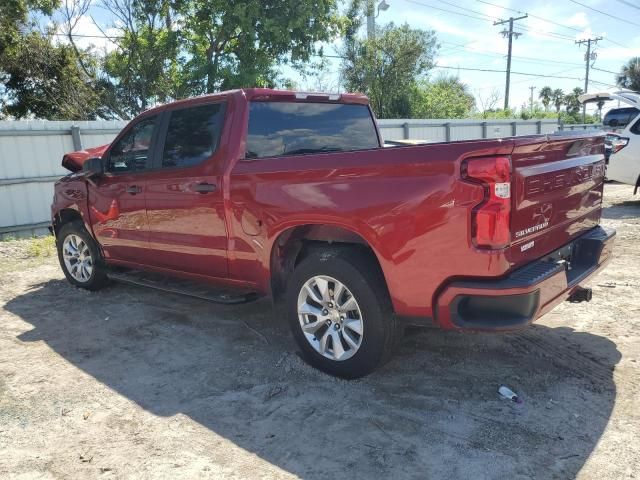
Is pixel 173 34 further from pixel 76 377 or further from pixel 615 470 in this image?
pixel 615 470

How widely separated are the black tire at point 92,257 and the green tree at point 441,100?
81.3 feet

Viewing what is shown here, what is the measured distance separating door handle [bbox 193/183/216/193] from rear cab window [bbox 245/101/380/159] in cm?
37

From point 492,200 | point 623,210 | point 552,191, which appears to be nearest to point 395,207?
point 492,200

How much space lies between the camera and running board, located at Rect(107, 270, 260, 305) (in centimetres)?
429

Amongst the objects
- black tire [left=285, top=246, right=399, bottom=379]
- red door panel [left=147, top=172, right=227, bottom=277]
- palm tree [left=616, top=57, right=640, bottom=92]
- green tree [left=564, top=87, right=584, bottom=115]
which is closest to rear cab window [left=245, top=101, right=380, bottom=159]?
red door panel [left=147, top=172, right=227, bottom=277]

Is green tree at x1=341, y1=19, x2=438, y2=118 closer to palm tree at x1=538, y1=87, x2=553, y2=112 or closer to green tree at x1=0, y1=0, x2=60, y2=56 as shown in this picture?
green tree at x1=0, y1=0, x2=60, y2=56

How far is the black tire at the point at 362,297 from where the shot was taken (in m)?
3.35

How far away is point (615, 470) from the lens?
260cm

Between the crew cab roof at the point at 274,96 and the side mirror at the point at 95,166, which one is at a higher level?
the crew cab roof at the point at 274,96

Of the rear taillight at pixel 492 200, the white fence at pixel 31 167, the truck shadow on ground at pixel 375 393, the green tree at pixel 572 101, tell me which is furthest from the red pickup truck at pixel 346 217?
the green tree at pixel 572 101

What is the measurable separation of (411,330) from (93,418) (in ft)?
8.22

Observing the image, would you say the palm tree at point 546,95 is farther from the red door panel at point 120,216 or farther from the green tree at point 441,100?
the red door panel at point 120,216

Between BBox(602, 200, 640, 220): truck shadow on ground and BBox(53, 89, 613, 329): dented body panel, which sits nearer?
BBox(53, 89, 613, 329): dented body panel

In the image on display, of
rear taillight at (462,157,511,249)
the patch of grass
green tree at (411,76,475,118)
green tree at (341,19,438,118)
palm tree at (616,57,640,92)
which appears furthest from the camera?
palm tree at (616,57,640,92)
